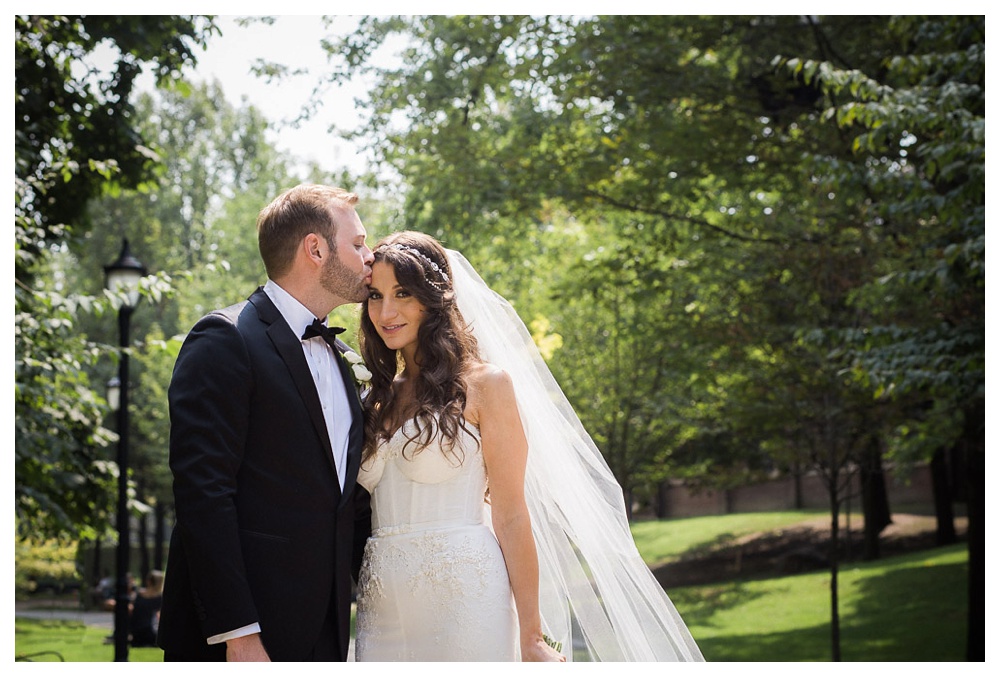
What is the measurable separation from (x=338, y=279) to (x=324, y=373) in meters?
0.29

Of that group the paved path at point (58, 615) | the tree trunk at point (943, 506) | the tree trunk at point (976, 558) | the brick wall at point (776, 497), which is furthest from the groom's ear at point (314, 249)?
the brick wall at point (776, 497)

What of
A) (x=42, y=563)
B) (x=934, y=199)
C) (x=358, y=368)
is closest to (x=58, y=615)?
(x=42, y=563)

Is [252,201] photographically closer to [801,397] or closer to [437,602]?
[801,397]

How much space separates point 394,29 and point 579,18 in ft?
8.41

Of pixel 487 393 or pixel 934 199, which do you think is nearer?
pixel 487 393

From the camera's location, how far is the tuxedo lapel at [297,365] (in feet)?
9.32

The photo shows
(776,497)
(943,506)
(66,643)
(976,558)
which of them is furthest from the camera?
(776,497)

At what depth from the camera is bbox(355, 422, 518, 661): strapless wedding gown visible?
10.3 ft

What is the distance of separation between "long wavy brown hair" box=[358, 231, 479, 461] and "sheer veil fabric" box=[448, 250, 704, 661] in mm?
235

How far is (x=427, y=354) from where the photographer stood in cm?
330

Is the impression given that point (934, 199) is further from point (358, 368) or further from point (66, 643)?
point (66, 643)

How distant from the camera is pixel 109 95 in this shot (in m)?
9.09

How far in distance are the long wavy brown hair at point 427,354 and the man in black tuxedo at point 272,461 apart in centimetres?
20

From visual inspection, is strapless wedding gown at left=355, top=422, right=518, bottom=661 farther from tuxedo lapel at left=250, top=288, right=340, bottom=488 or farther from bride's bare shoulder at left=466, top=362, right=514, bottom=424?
tuxedo lapel at left=250, top=288, right=340, bottom=488
